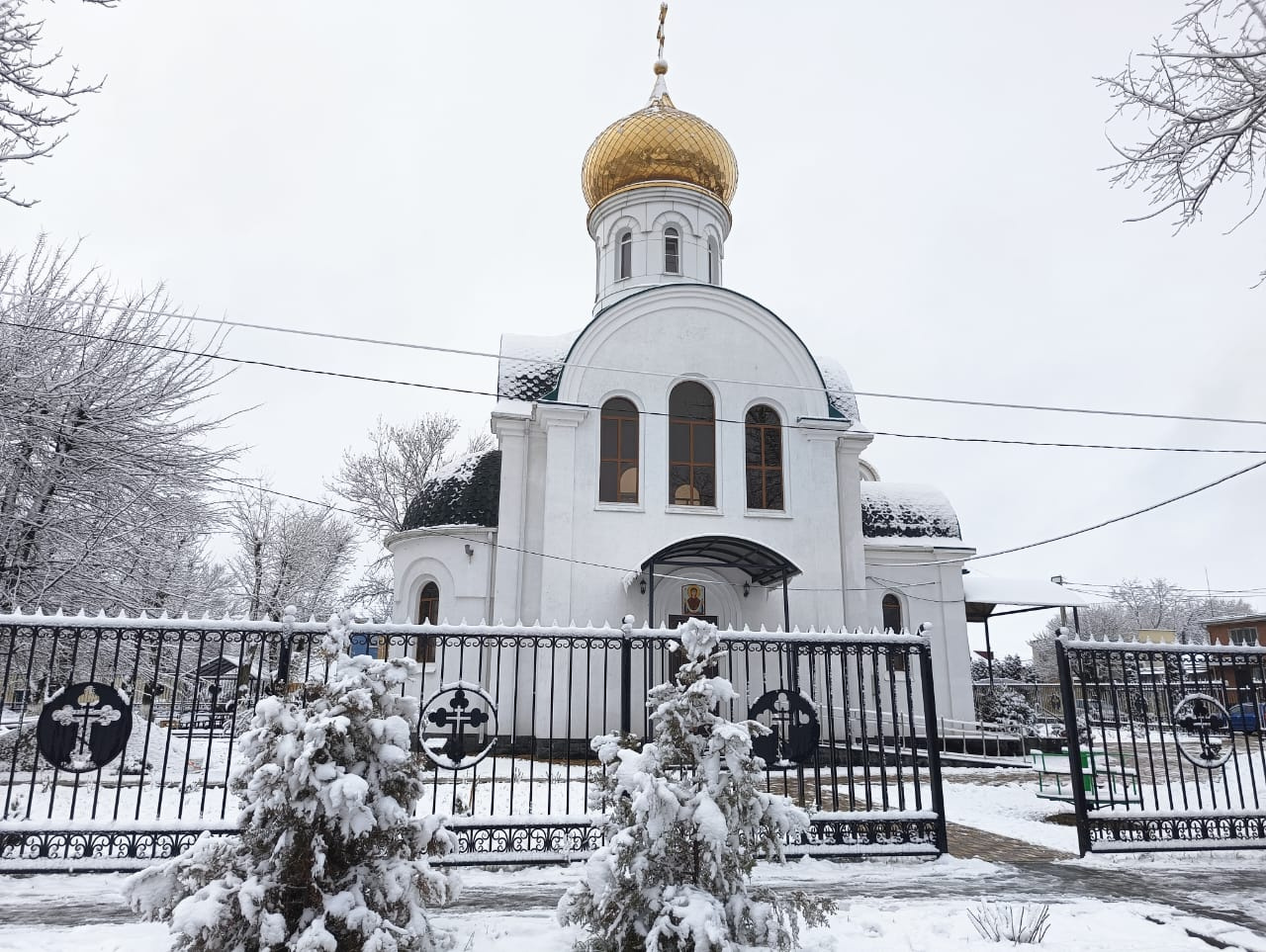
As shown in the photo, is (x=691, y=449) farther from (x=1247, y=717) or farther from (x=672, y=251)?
(x=1247, y=717)

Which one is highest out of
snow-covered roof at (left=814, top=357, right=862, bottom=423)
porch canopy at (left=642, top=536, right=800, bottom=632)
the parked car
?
snow-covered roof at (left=814, top=357, right=862, bottom=423)

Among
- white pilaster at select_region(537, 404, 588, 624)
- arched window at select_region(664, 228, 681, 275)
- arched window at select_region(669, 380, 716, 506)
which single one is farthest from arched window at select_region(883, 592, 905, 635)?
arched window at select_region(664, 228, 681, 275)

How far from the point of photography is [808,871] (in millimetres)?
6219

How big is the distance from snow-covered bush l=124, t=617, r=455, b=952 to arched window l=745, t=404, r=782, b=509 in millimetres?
12416

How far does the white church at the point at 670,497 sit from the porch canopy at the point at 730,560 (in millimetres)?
63

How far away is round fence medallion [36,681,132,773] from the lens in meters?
5.92

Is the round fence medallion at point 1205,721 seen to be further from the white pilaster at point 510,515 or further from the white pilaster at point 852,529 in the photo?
the white pilaster at point 510,515

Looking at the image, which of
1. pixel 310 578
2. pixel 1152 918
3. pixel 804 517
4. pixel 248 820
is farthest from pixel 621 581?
pixel 310 578

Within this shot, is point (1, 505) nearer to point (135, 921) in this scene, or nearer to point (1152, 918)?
point (135, 921)

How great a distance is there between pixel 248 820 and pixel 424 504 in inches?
523

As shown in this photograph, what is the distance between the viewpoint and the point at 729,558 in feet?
48.6

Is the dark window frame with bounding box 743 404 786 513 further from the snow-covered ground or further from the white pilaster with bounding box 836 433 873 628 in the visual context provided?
the snow-covered ground

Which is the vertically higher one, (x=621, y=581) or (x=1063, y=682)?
(x=621, y=581)

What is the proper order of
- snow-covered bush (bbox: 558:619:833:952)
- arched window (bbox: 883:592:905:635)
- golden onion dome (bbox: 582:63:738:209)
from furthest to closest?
golden onion dome (bbox: 582:63:738:209) < arched window (bbox: 883:592:905:635) < snow-covered bush (bbox: 558:619:833:952)
